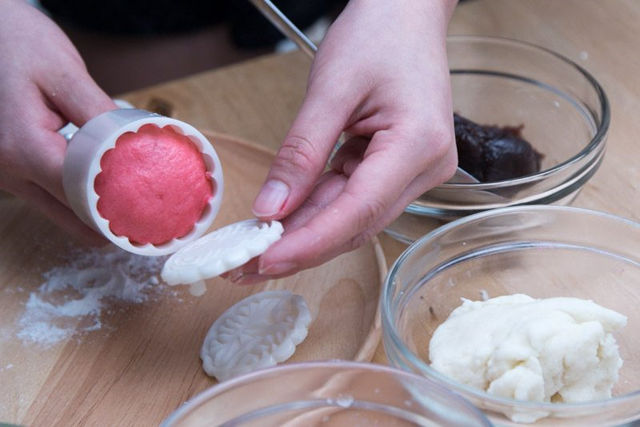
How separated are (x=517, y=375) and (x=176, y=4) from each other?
1.27 metres

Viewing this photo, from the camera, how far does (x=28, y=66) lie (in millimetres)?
1126

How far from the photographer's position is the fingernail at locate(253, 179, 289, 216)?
923 millimetres

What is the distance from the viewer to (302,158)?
0.92m

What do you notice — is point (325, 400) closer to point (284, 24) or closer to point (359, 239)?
point (359, 239)

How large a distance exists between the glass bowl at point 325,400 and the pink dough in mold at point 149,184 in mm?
300

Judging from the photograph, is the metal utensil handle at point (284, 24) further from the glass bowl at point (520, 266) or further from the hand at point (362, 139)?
the glass bowl at point (520, 266)

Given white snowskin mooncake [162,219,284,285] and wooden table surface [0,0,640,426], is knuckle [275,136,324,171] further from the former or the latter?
wooden table surface [0,0,640,426]

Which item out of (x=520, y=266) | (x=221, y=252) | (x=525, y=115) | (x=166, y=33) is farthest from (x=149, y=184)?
(x=166, y=33)

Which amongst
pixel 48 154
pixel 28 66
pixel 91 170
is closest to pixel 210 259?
pixel 91 170

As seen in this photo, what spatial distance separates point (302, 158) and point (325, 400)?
11.0 inches

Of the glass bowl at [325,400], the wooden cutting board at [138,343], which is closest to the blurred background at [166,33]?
the wooden cutting board at [138,343]

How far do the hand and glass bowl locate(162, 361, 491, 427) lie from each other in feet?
0.42

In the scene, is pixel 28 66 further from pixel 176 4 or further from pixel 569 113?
pixel 569 113

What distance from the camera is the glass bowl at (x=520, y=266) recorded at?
0.95 meters
